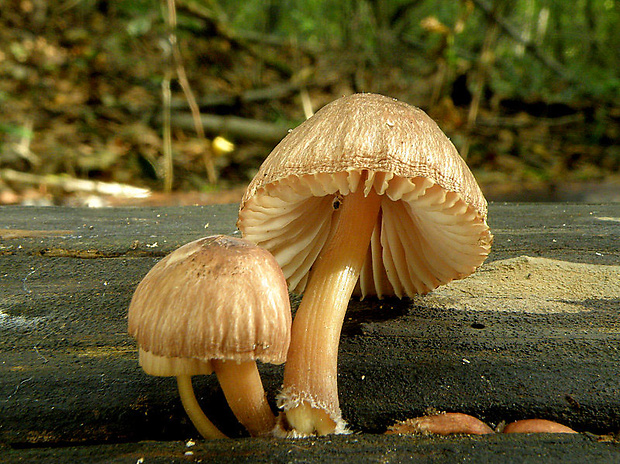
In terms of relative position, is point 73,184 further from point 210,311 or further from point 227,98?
point 210,311

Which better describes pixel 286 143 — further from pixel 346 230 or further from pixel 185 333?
pixel 185 333

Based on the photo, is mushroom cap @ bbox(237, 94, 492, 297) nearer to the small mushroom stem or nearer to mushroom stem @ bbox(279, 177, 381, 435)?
mushroom stem @ bbox(279, 177, 381, 435)

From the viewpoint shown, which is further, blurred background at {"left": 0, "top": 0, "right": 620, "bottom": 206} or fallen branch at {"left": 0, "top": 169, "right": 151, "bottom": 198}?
blurred background at {"left": 0, "top": 0, "right": 620, "bottom": 206}

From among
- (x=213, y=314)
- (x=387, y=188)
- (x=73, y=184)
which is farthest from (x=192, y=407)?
(x=73, y=184)

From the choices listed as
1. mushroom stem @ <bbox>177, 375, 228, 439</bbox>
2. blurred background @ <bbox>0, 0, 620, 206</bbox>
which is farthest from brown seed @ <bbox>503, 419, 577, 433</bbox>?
blurred background @ <bbox>0, 0, 620, 206</bbox>

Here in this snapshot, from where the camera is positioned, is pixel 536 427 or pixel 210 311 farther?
pixel 536 427

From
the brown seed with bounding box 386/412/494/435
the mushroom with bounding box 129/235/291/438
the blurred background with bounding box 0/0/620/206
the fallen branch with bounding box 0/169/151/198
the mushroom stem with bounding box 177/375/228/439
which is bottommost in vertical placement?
the brown seed with bounding box 386/412/494/435

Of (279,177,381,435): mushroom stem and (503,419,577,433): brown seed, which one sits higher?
(279,177,381,435): mushroom stem
